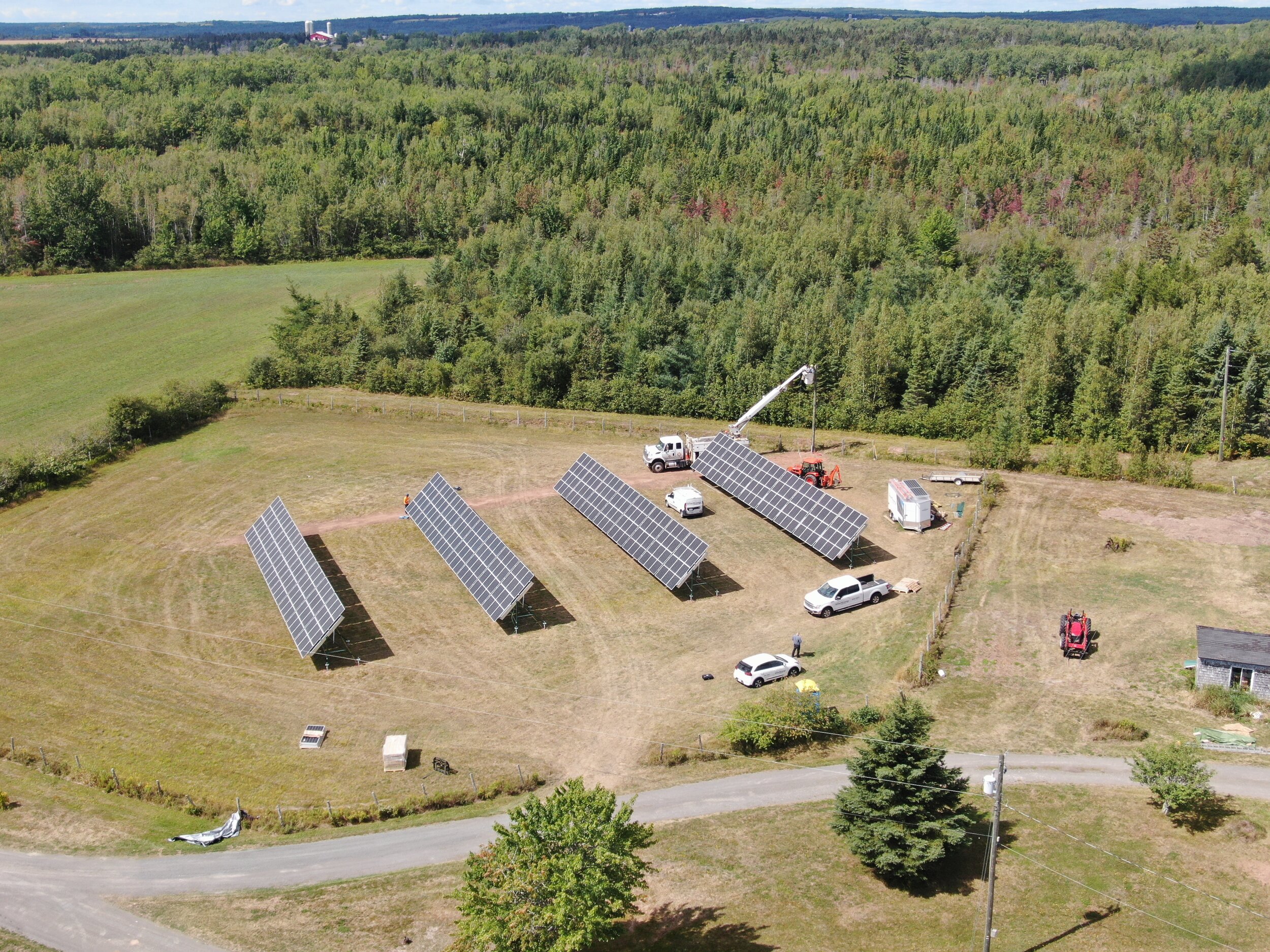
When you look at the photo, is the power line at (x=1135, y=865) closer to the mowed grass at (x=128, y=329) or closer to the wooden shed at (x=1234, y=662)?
the wooden shed at (x=1234, y=662)

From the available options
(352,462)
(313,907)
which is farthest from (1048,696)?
(352,462)

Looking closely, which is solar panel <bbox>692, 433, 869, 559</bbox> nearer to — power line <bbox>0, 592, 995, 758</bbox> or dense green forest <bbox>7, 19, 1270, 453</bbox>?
power line <bbox>0, 592, 995, 758</bbox>

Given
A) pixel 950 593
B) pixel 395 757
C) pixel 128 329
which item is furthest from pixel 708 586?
pixel 128 329

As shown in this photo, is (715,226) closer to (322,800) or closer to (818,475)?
(818,475)

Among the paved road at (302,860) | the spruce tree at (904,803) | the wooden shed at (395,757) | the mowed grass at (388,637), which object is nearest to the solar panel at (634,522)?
the mowed grass at (388,637)

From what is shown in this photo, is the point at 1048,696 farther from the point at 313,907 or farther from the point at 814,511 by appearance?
the point at 313,907
